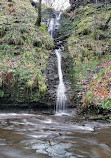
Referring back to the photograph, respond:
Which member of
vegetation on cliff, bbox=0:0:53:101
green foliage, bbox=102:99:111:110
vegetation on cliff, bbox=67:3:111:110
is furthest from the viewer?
vegetation on cliff, bbox=0:0:53:101

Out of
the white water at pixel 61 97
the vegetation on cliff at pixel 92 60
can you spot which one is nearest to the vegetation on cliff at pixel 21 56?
the white water at pixel 61 97

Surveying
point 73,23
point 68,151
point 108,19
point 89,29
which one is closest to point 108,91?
point 68,151

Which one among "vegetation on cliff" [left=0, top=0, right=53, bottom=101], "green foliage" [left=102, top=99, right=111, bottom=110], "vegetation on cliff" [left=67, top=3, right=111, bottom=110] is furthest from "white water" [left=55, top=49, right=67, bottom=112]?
"green foliage" [left=102, top=99, right=111, bottom=110]

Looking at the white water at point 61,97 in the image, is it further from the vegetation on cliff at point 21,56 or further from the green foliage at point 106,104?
the green foliage at point 106,104

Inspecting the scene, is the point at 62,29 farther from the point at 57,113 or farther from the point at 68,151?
the point at 68,151

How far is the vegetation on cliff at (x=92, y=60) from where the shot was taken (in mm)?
7637

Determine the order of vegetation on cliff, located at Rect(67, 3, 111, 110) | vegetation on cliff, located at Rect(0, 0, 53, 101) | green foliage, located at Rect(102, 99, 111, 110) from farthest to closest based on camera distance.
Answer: vegetation on cliff, located at Rect(0, 0, 53, 101) < vegetation on cliff, located at Rect(67, 3, 111, 110) < green foliage, located at Rect(102, 99, 111, 110)

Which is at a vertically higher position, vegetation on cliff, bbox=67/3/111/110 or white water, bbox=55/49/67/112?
vegetation on cliff, bbox=67/3/111/110

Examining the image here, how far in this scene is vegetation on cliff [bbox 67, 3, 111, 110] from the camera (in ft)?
25.1

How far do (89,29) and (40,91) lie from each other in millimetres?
9416

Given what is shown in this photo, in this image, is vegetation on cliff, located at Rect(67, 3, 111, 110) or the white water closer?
vegetation on cliff, located at Rect(67, 3, 111, 110)

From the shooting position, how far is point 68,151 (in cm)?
283

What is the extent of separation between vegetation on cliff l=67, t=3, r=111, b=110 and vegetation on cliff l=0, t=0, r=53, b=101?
7.63ft

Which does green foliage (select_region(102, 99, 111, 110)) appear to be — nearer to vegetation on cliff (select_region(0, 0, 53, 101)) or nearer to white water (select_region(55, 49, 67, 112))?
white water (select_region(55, 49, 67, 112))
